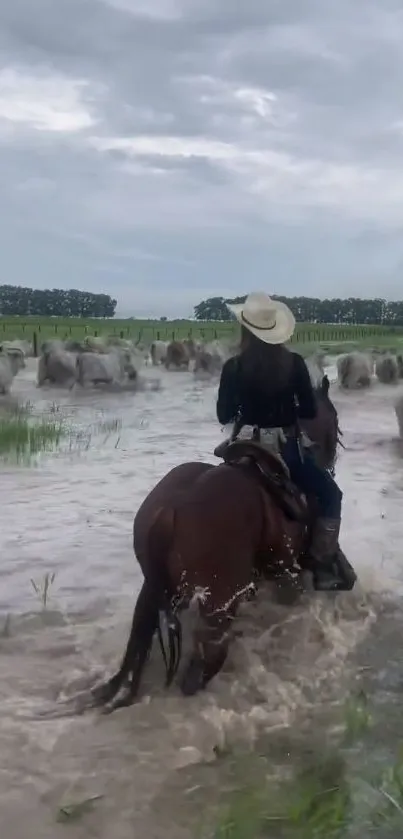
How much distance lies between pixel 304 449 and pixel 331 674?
4.11 ft

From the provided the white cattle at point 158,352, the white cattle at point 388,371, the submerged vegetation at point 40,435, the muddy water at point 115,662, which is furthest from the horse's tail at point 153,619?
the white cattle at point 158,352

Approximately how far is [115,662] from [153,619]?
0.63 m

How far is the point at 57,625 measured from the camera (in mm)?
5480

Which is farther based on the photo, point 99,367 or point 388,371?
point 388,371

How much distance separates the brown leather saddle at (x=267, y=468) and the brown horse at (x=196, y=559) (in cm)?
9

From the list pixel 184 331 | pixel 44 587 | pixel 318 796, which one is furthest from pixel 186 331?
pixel 318 796

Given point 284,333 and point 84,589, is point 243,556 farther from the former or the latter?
point 84,589

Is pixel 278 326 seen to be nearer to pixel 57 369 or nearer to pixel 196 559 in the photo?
pixel 196 559

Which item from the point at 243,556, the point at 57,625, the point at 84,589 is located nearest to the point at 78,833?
the point at 243,556

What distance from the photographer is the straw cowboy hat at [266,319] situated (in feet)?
16.5

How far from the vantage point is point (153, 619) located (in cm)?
439

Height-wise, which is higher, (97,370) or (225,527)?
(225,527)

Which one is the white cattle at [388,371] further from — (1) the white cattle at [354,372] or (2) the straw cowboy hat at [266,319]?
(2) the straw cowboy hat at [266,319]

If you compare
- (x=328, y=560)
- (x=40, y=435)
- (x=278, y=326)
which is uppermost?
(x=278, y=326)
